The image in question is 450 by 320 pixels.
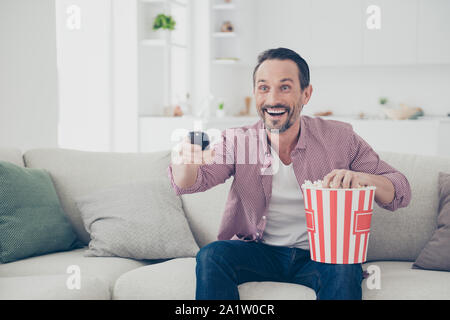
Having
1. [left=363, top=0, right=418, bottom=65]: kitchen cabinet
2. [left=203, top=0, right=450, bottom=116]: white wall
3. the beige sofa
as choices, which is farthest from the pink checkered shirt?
[left=363, top=0, right=418, bottom=65]: kitchen cabinet

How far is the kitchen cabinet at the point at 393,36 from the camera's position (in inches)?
211

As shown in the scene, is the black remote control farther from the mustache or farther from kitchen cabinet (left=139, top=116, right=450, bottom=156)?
kitchen cabinet (left=139, top=116, right=450, bottom=156)

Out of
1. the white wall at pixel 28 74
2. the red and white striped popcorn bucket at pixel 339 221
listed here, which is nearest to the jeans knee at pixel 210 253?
the red and white striped popcorn bucket at pixel 339 221

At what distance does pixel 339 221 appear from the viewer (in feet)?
4.46

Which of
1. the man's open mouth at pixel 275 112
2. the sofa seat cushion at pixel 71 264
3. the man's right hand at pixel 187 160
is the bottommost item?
the sofa seat cushion at pixel 71 264

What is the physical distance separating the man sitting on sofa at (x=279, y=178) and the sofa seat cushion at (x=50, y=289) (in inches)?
14.0

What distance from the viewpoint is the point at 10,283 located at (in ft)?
5.47

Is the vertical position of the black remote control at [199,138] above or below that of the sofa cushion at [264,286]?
above

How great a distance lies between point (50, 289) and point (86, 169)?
88 cm

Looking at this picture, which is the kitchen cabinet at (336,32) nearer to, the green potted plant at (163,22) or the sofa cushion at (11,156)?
the green potted plant at (163,22)

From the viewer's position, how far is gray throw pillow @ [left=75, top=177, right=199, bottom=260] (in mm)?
2088

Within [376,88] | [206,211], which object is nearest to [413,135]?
[376,88]

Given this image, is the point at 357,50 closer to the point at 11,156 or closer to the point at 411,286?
the point at 11,156

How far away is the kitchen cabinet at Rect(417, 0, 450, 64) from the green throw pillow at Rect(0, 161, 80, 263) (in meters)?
4.33
